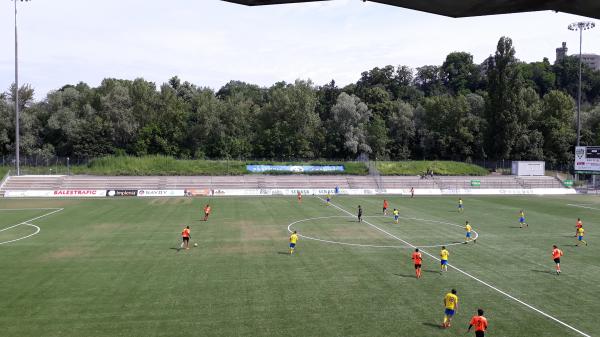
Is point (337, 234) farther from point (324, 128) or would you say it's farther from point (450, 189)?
point (324, 128)

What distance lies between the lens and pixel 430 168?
88188 millimetres

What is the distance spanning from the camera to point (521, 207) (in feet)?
179

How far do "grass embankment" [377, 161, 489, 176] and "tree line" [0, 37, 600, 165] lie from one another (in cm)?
579

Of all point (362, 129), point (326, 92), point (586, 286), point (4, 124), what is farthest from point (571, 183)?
point (4, 124)

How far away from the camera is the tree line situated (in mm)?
88562

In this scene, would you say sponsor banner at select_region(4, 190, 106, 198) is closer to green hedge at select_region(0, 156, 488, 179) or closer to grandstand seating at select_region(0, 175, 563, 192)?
grandstand seating at select_region(0, 175, 563, 192)

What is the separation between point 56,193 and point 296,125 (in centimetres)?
4731

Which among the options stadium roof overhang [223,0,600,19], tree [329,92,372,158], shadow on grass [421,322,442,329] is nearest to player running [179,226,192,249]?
shadow on grass [421,322,442,329]

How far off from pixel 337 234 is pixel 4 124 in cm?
8036

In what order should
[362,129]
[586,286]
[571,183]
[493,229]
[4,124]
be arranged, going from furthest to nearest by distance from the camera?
[362,129], [4,124], [571,183], [493,229], [586,286]

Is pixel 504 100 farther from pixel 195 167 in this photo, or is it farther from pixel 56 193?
pixel 56 193

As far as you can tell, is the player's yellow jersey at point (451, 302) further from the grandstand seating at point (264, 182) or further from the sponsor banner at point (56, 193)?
the grandstand seating at point (264, 182)

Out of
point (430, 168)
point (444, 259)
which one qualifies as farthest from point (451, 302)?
point (430, 168)

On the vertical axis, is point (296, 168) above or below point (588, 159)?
below
